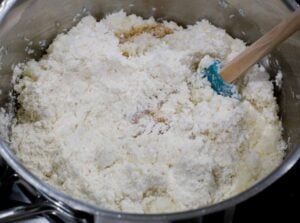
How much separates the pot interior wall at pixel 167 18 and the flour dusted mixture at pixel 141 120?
0.14 feet

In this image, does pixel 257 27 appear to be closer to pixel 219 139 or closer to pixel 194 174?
pixel 219 139

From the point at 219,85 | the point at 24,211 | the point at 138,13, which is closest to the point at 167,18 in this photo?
the point at 138,13

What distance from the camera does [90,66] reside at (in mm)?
1300

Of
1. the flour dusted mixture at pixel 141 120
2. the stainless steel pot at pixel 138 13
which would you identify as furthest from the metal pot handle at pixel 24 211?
the flour dusted mixture at pixel 141 120

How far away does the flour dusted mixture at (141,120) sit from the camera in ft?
3.65

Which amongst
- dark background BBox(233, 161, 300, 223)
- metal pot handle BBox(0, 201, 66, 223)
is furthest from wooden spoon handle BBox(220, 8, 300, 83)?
metal pot handle BBox(0, 201, 66, 223)

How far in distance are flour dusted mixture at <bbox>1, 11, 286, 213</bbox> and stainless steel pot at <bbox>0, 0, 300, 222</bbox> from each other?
44 millimetres

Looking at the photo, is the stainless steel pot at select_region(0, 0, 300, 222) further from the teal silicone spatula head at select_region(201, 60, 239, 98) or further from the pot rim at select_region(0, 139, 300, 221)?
the teal silicone spatula head at select_region(201, 60, 239, 98)

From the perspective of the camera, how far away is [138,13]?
4.87 ft

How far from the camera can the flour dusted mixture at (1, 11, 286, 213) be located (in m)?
1.11

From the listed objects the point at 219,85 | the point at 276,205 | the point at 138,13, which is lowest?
the point at 276,205

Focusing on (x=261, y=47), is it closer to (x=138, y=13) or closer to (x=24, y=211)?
(x=138, y=13)

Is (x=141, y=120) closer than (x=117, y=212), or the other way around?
(x=117, y=212)

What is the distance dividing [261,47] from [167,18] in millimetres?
382
